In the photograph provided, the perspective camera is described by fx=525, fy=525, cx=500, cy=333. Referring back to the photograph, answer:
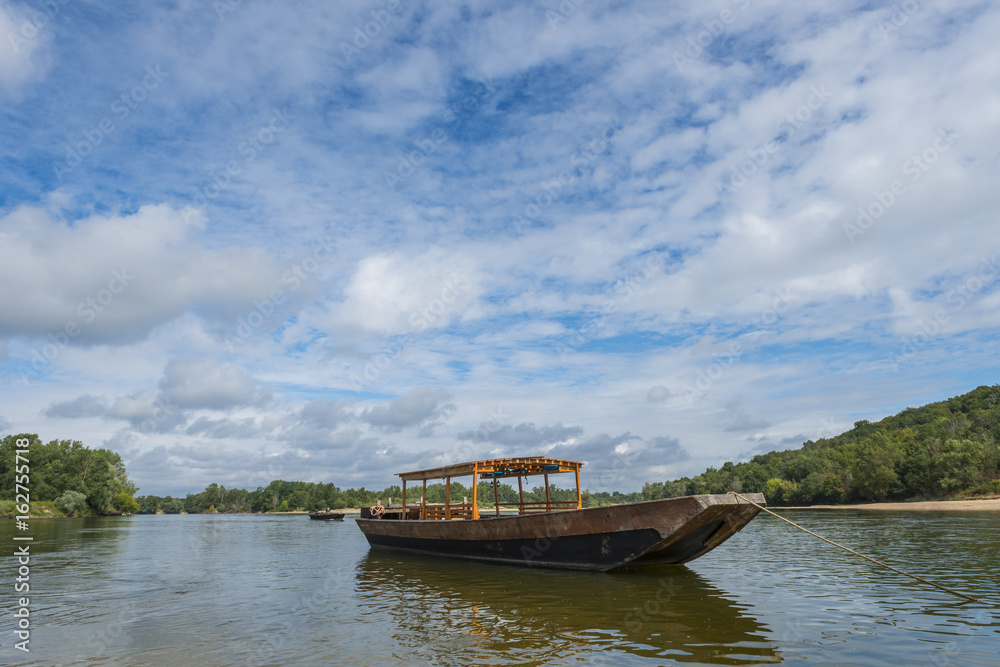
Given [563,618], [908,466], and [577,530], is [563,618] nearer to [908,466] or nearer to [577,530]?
[577,530]

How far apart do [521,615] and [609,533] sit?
13.1 feet

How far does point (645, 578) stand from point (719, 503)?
304 centimetres

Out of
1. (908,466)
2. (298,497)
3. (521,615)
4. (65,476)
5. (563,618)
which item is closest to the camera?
(563,618)

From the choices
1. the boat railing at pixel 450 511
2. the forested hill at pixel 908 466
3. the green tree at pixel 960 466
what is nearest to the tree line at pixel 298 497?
the forested hill at pixel 908 466

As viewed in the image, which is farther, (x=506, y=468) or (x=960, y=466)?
(x=960, y=466)

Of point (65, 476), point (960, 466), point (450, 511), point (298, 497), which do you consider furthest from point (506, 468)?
point (298, 497)

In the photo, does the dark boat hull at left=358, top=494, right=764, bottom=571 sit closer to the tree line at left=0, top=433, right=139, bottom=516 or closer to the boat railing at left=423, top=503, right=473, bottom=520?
the boat railing at left=423, top=503, right=473, bottom=520

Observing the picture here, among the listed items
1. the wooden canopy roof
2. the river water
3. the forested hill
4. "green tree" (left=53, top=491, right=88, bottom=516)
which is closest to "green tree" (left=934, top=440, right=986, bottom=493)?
the forested hill

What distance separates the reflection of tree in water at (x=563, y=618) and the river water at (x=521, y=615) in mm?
49

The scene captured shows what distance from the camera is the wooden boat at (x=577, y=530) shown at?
12.4 m

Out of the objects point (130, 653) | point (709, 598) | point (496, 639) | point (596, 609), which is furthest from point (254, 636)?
point (709, 598)

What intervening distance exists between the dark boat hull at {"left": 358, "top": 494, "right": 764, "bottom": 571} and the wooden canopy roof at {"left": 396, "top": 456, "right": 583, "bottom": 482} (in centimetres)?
173

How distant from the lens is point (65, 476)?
78.7 metres

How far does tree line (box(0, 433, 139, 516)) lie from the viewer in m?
73.4
